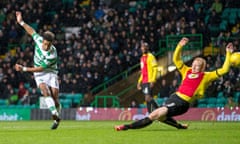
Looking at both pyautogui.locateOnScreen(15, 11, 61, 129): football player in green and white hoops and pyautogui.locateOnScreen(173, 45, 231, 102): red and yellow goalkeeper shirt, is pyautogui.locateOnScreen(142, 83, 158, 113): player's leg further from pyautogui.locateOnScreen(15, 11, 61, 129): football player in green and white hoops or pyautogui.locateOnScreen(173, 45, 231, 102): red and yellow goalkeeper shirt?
pyautogui.locateOnScreen(173, 45, 231, 102): red and yellow goalkeeper shirt

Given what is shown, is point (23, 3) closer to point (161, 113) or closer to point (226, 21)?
point (226, 21)

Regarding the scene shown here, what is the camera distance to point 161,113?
47.6 ft

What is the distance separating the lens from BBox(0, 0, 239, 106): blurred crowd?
31375 millimetres

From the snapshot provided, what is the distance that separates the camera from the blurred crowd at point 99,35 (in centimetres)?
3138

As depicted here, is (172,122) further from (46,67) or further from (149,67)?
(149,67)

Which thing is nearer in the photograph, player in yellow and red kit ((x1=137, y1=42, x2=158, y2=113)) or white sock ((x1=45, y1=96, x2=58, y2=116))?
white sock ((x1=45, y1=96, x2=58, y2=116))

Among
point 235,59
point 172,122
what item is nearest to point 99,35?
point 172,122

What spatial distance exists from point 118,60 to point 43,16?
291 inches

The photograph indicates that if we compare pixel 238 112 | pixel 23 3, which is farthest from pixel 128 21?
pixel 238 112

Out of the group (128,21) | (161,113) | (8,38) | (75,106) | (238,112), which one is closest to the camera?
(161,113)

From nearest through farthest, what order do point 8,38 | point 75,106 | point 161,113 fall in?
point 161,113, point 75,106, point 8,38

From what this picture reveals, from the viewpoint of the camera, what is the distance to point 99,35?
3347cm

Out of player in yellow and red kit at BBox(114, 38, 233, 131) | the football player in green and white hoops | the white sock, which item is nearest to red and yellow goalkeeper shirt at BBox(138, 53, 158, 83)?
the football player in green and white hoops

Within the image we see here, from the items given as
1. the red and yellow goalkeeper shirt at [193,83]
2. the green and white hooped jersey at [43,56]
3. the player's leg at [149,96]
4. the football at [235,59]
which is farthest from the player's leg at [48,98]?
the football at [235,59]
